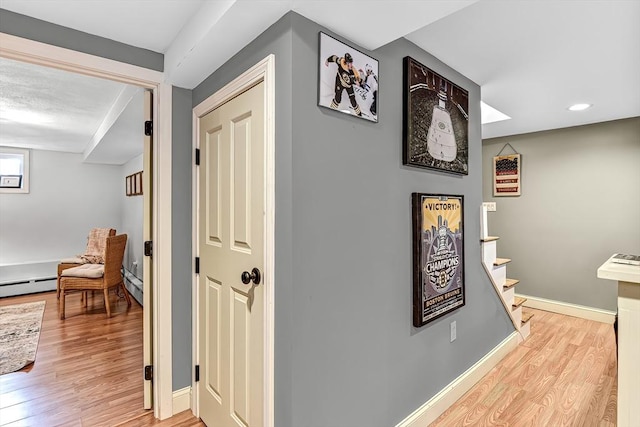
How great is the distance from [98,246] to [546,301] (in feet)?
19.9

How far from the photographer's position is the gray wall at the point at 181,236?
1.92 metres

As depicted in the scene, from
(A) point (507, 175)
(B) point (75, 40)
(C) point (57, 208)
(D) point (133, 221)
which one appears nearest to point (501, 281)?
(A) point (507, 175)

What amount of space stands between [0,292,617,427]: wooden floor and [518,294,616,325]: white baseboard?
0.10 meters

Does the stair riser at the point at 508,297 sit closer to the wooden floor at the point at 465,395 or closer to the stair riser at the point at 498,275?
the stair riser at the point at 498,275

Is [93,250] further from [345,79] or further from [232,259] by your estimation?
[345,79]

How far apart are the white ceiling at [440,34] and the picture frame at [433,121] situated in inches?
6.7

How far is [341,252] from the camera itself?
137 centimetres

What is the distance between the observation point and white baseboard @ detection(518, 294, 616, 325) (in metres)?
3.33

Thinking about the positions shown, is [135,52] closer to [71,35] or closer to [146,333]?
[71,35]

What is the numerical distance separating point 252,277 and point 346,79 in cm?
96

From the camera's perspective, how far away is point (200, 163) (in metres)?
1.90

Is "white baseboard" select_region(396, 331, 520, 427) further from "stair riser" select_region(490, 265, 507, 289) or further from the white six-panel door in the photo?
the white six-panel door

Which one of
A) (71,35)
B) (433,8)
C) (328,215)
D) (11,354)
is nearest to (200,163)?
(71,35)

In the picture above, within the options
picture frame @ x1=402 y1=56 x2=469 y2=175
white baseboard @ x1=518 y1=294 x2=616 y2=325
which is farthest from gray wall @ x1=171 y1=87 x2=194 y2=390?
white baseboard @ x1=518 y1=294 x2=616 y2=325
